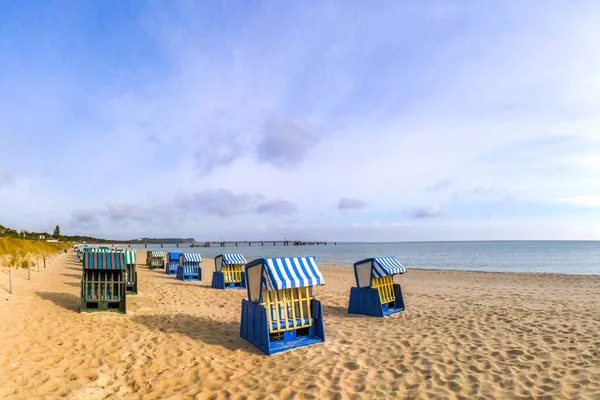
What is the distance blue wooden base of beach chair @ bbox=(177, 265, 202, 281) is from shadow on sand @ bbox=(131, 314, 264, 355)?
1009 cm

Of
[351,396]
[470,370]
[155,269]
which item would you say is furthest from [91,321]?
[155,269]

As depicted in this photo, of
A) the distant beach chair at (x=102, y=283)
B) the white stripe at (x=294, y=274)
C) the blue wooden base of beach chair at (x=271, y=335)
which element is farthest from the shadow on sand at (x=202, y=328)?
the white stripe at (x=294, y=274)

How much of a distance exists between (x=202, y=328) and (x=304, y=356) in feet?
9.88

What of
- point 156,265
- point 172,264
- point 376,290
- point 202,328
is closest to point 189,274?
point 172,264

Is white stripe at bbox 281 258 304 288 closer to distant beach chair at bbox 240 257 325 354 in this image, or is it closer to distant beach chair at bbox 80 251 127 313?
distant beach chair at bbox 240 257 325 354

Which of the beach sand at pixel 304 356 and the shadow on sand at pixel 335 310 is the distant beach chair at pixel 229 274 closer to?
the beach sand at pixel 304 356

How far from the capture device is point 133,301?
1128 cm

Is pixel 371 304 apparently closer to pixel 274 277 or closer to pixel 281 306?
pixel 281 306

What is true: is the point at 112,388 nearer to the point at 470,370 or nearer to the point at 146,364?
the point at 146,364

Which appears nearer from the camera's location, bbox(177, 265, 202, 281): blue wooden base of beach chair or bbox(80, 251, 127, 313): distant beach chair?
bbox(80, 251, 127, 313): distant beach chair

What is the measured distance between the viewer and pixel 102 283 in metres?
9.74

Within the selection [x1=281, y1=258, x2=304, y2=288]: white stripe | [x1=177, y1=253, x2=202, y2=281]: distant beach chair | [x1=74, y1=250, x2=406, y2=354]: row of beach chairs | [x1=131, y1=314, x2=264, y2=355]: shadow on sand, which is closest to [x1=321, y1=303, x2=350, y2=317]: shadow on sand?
[x1=74, y1=250, x2=406, y2=354]: row of beach chairs

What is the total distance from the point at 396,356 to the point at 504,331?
125 inches

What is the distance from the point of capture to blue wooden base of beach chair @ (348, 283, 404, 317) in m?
9.45
